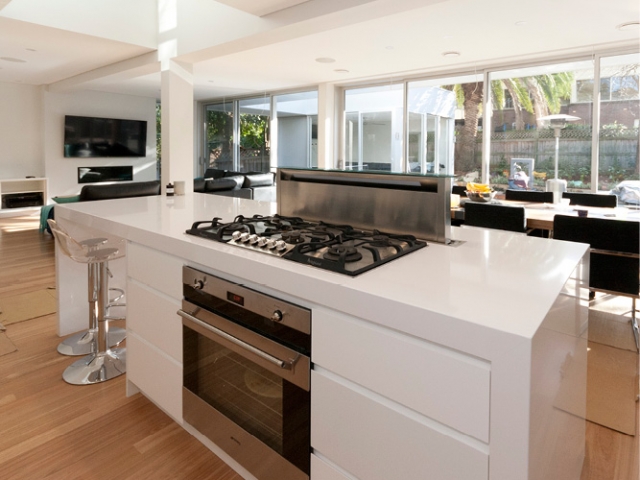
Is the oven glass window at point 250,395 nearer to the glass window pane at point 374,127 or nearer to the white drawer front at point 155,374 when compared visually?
the white drawer front at point 155,374

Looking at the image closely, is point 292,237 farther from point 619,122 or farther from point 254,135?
point 254,135

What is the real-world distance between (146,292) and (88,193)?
3513mm

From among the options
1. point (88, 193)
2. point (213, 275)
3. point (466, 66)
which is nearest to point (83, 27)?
point (88, 193)

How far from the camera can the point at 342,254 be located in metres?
1.31

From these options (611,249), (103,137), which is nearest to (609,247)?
(611,249)

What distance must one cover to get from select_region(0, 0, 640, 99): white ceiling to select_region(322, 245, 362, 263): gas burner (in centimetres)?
217

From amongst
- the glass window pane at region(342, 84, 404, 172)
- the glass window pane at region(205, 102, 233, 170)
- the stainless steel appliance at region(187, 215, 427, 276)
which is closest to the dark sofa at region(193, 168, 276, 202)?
the glass window pane at region(342, 84, 404, 172)

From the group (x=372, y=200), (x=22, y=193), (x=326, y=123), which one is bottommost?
(x=372, y=200)

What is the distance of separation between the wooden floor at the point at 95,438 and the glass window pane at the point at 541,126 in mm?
4724

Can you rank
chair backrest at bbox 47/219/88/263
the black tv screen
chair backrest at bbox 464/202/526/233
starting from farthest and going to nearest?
the black tv screen < chair backrest at bbox 464/202/526/233 < chair backrest at bbox 47/219/88/263

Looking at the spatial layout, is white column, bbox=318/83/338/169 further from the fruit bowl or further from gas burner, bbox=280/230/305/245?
gas burner, bbox=280/230/305/245

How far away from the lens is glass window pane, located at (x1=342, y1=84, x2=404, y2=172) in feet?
25.1

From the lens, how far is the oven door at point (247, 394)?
1368mm

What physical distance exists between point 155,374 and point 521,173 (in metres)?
5.78
